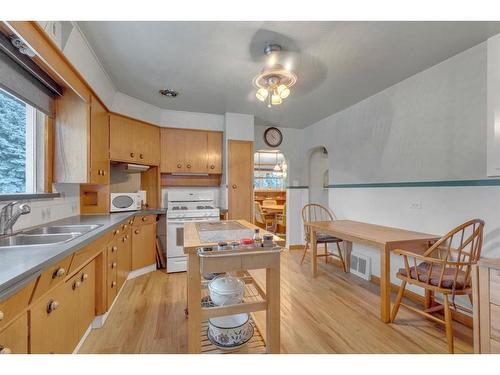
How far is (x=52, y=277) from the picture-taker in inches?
44.2

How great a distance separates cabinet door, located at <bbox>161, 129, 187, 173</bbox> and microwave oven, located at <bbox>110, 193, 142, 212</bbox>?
631 mm

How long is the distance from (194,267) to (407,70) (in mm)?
2849

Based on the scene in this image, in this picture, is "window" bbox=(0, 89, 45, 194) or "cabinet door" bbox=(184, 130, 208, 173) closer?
"window" bbox=(0, 89, 45, 194)

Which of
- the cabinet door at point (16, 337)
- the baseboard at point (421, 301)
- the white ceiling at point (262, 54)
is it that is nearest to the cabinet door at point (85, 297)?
the cabinet door at point (16, 337)

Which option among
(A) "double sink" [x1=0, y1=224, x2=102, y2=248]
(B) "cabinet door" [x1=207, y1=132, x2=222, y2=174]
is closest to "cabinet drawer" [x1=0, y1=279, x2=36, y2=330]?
(A) "double sink" [x1=0, y1=224, x2=102, y2=248]

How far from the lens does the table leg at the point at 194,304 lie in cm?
144

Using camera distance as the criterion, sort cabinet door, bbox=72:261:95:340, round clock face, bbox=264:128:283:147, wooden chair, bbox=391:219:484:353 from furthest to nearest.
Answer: round clock face, bbox=264:128:283:147 → wooden chair, bbox=391:219:484:353 → cabinet door, bbox=72:261:95:340

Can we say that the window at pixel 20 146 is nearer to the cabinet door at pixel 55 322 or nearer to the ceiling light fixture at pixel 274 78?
the cabinet door at pixel 55 322

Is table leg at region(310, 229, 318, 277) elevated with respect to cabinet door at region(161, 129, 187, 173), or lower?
lower

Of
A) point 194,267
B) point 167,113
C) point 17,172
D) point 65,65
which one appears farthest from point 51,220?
point 167,113

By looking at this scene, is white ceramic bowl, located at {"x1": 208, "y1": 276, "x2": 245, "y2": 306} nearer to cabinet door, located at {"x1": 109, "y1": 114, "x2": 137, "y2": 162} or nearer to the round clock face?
cabinet door, located at {"x1": 109, "y1": 114, "x2": 137, "y2": 162}

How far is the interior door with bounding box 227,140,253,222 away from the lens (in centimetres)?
373

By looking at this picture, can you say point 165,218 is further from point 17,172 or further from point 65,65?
point 65,65

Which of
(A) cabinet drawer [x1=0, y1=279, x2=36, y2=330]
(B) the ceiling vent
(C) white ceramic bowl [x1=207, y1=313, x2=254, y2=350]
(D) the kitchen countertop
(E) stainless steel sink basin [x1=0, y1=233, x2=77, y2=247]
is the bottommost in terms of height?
(C) white ceramic bowl [x1=207, y1=313, x2=254, y2=350]
